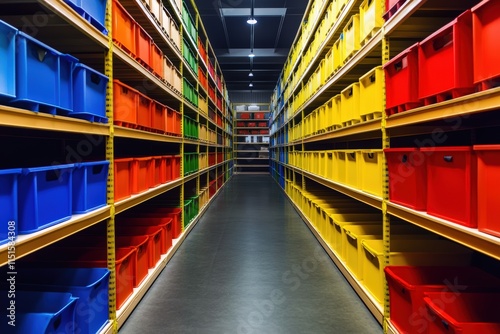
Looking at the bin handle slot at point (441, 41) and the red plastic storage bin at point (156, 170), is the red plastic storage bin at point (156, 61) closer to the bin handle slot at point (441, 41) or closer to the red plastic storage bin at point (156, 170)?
the red plastic storage bin at point (156, 170)

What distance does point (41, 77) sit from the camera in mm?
1374

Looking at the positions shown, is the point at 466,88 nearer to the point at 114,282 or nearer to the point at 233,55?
the point at 114,282

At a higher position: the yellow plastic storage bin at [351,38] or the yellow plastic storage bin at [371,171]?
the yellow plastic storage bin at [351,38]

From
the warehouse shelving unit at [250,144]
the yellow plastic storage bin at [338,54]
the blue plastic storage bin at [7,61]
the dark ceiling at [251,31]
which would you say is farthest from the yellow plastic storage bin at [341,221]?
the warehouse shelving unit at [250,144]

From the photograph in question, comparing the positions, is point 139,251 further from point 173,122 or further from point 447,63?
point 447,63

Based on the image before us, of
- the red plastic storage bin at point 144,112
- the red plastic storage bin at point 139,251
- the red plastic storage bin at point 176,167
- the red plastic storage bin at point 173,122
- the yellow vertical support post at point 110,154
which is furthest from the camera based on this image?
the red plastic storage bin at point 176,167

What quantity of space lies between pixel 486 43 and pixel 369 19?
127 centimetres

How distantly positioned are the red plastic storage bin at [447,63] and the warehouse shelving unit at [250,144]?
14849 millimetres

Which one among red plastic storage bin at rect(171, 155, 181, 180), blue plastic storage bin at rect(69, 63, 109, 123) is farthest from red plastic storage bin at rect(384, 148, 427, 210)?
red plastic storage bin at rect(171, 155, 181, 180)

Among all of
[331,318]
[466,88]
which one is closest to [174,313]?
[331,318]

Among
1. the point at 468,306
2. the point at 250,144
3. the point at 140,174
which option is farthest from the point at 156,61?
the point at 250,144

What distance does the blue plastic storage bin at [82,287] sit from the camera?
5.59ft

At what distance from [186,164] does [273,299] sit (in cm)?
254

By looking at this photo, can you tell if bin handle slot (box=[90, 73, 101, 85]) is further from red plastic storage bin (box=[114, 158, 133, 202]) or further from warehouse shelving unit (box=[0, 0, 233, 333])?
red plastic storage bin (box=[114, 158, 133, 202])
